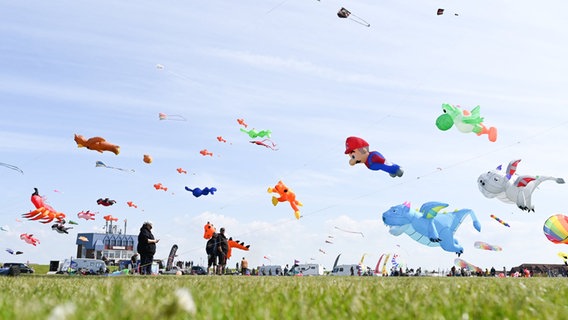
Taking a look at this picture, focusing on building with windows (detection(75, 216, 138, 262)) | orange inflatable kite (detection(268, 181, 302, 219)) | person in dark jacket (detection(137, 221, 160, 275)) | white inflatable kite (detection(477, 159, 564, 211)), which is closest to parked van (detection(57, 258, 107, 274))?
orange inflatable kite (detection(268, 181, 302, 219))

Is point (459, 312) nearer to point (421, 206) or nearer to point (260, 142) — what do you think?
point (260, 142)

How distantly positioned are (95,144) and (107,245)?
291 feet

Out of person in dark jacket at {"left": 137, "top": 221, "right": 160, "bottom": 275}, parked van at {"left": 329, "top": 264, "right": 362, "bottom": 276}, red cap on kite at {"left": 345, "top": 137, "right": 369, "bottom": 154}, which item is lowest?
person in dark jacket at {"left": 137, "top": 221, "right": 160, "bottom": 275}

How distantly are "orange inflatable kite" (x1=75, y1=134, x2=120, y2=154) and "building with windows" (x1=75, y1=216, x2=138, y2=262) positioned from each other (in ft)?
277

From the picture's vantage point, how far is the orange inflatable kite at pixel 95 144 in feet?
75.4

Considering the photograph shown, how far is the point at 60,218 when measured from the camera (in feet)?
→ 110

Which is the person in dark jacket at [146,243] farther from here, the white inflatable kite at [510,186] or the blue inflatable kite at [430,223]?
the blue inflatable kite at [430,223]

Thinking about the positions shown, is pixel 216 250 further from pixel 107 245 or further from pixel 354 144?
pixel 107 245

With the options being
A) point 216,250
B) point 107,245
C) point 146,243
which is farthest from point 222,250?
point 107,245

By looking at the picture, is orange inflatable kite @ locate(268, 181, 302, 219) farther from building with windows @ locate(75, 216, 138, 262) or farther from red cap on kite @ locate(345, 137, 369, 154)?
building with windows @ locate(75, 216, 138, 262)

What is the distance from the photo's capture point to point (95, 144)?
2320 centimetres

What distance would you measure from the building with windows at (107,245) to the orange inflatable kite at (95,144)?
84.4 meters

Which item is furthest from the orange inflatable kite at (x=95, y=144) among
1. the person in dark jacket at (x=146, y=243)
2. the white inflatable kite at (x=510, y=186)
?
the white inflatable kite at (x=510, y=186)

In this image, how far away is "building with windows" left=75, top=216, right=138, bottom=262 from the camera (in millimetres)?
105250
